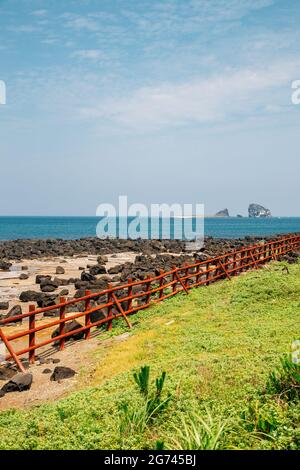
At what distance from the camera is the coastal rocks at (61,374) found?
1049 centimetres

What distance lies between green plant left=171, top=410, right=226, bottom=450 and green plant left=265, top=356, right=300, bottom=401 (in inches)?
46.2

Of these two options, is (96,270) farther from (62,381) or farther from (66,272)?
(62,381)

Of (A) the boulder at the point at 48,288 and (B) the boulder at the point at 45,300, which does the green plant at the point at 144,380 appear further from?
(A) the boulder at the point at 48,288

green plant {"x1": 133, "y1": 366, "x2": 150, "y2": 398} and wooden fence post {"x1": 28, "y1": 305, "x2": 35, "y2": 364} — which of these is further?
wooden fence post {"x1": 28, "y1": 305, "x2": 35, "y2": 364}

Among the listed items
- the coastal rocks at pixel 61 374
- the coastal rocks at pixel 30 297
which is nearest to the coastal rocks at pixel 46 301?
the coastal rocks at pixel 30 297

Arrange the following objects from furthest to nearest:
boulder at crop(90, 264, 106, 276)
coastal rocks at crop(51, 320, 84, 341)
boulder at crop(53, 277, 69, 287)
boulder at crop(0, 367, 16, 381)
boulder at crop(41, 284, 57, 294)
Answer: boulder at crop(90, 264, 106, 276)
boulder at crop(53, 277, 69, 287)
boulder at crop(41, 284, 57, 294)
coastal rocks at crop(51, 320, 84, 341)
boulder at crop(0, 367, 16, 381)

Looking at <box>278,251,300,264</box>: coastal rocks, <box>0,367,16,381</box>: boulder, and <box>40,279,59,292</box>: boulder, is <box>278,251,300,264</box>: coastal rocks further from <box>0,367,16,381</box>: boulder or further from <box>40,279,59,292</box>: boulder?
<box>0,367,16,381</box>: boulder

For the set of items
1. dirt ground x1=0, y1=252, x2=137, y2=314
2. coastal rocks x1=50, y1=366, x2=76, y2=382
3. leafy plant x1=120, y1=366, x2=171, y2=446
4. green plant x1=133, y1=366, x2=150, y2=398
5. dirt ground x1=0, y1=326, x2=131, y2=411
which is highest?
green plant x1=133, y1=366, x2=150, y2=398

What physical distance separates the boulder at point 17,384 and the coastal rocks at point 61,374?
0.57 meters

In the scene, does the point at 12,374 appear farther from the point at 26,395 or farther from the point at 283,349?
the point at 283,349

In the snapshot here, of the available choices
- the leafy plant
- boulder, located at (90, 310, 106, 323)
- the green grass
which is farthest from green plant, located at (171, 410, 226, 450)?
boulder, located at (90, 310, 106, 323)

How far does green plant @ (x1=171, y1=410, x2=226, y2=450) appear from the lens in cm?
545
